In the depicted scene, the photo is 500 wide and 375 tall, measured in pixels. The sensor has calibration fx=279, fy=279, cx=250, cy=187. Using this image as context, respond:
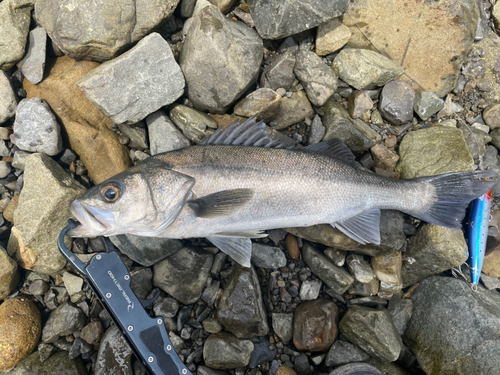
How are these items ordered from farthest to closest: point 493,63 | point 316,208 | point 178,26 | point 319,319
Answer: point 493,63
point 178,26
point 319,319
point 316,208

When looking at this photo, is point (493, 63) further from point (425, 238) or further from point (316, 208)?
point (316, 208)

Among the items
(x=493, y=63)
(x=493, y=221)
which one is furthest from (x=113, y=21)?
(x=493, y=221)

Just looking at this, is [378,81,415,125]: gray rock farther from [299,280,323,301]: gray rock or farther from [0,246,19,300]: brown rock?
[0,246,19,300]: brown rock

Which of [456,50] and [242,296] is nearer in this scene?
[242,296]

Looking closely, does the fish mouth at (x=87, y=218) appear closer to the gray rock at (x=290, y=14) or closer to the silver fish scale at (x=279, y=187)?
the silver fish scale at (x=279, y=187)

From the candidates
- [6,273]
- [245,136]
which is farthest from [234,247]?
[6,273]

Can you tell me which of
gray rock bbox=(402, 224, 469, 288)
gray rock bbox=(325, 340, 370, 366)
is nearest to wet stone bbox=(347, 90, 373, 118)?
gray rock bbox=(402, 224, 469, 288)

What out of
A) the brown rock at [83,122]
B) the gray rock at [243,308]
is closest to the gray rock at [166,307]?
the gray rock at [243,308]
